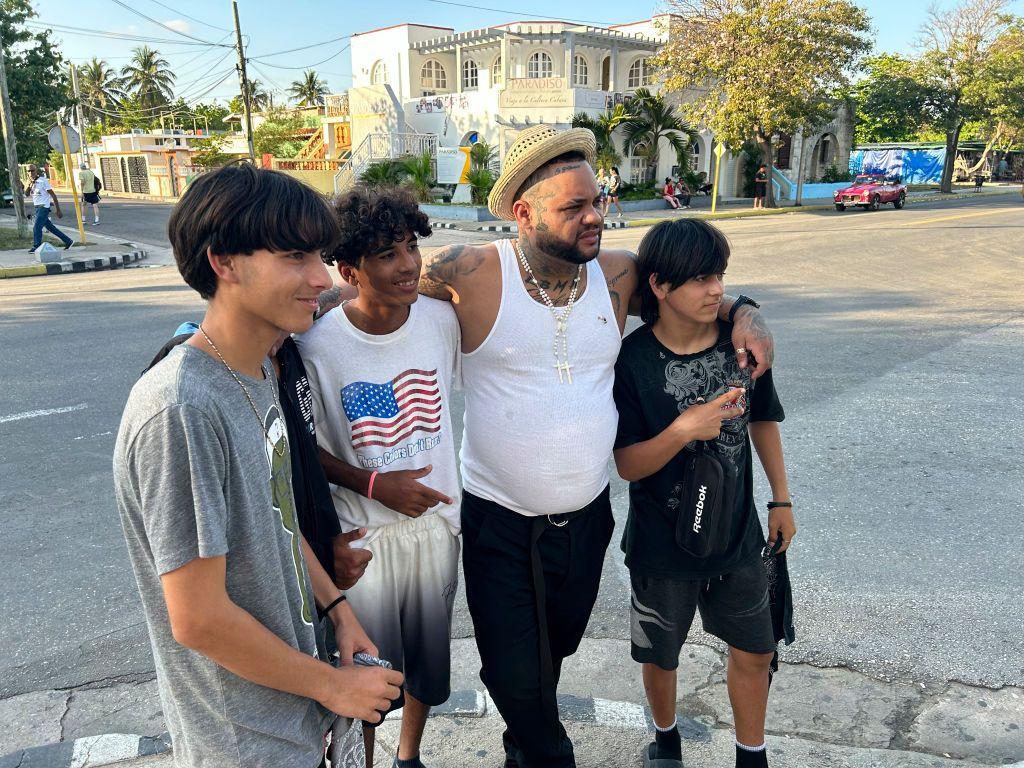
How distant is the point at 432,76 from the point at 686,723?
36873mm

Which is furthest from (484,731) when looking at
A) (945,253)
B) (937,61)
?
(937,61)

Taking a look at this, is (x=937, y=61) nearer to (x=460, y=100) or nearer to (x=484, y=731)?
(x=460, y=100)

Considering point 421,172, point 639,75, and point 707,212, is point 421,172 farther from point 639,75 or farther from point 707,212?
point 639,75

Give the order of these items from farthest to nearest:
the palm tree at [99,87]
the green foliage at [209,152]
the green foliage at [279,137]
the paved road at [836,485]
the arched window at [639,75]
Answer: the palm tree at [99,87] < the green foliage at [279,137] < the green foliage at [209,152] < the arched window at [639,75] < the paved road at [836,485]

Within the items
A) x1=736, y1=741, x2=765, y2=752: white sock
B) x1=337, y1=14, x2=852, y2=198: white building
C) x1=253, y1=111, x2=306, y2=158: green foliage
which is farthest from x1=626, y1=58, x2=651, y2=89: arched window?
x1=736, y1=741, x2=765, y2=752: white sock

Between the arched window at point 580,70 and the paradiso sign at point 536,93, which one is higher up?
the arched window at point 580,70

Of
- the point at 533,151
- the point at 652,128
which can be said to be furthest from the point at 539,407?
the point at 652,128

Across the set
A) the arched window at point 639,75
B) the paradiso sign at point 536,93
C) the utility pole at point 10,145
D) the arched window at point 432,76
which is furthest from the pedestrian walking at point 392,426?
the arched window at point 432,76

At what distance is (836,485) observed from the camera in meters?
4.39

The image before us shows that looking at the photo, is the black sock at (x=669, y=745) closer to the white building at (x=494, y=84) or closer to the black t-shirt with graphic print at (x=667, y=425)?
the black t-shirt with graphic print at (x=667, y=425)

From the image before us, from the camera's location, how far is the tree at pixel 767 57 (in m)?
24.2

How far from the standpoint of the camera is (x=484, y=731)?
2.53 metres

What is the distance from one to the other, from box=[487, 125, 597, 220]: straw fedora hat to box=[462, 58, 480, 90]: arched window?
3498 cm

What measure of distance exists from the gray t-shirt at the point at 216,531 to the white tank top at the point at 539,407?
791 millimetres
